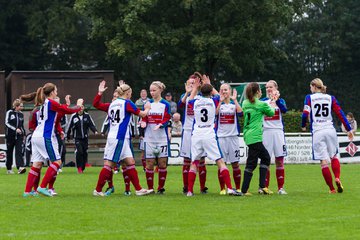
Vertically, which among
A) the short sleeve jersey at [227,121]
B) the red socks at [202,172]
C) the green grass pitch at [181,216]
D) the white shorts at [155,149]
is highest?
the short sleeve jersey at [227,121]

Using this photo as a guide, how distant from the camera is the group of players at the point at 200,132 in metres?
16.1

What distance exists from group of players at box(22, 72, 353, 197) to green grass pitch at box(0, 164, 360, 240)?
432 millimetres

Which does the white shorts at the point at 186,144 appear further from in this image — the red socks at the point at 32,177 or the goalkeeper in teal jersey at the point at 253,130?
the red socks at the point at 32,177

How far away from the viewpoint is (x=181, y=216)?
1294 centimetres

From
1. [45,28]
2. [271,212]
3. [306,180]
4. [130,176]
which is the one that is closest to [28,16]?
[45,28]

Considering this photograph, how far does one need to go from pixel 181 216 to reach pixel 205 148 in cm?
328

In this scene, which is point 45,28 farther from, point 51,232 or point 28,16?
point 51,232

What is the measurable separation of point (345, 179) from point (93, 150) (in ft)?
40.0

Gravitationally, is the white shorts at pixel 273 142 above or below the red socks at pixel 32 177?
above

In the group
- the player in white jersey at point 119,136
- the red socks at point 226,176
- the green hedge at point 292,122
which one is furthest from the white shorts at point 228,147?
the green hedge at point 292,122

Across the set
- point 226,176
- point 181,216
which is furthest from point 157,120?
point 181,216

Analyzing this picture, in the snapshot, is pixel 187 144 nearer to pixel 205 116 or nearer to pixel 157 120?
pixel 157 120

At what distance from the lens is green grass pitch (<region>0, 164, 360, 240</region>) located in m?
11.2

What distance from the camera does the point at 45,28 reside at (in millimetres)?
57469
